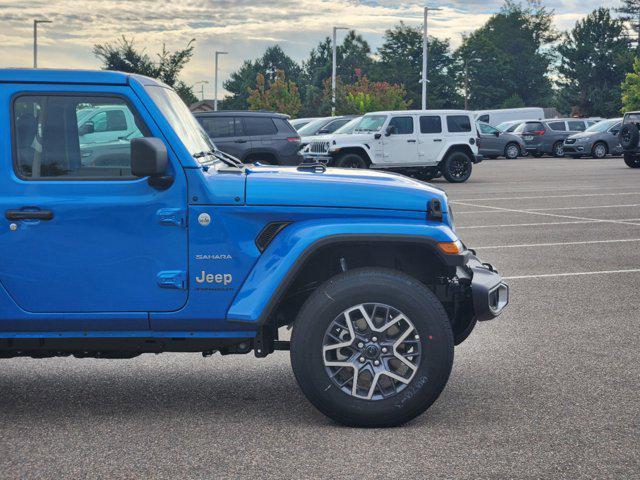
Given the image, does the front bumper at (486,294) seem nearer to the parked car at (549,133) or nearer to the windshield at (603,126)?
the windshield at (603,126)

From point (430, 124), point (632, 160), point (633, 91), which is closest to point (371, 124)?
point (430, 124)

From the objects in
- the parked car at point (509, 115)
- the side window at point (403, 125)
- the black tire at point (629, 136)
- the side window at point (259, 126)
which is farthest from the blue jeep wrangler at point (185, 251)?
the parked car at point (509, 115)

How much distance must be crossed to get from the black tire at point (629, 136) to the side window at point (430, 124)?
7.82 metres

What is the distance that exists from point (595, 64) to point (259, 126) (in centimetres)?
8179

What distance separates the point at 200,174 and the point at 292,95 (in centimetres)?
4729

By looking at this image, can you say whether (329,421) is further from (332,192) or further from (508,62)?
(508,62)

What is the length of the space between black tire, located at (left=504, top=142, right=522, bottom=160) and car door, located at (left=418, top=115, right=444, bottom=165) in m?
17.9

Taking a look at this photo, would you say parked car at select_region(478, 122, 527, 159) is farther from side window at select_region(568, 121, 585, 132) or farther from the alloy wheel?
the alloy wheel

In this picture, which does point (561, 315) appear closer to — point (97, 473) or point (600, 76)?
point (97, 473)

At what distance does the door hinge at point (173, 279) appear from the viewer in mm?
4961

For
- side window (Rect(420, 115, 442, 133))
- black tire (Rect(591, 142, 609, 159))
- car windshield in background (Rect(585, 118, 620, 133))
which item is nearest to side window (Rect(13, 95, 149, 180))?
side window (Rect(420, 115, 442, 133))

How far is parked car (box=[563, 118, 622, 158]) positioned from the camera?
39781 mm

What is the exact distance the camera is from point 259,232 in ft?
16.3

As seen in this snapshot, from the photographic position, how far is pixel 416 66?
107188mm
